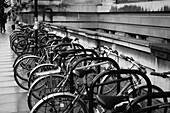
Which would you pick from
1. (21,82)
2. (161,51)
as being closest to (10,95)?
(21,82)

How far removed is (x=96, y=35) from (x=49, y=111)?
5443 millimetres

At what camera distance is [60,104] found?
409cm

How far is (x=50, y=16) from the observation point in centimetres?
1947

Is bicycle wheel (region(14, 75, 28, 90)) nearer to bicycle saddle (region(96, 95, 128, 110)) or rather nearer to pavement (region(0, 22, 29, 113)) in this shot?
pavement (region(0, 22, 29, 113))

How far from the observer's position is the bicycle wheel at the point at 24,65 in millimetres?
6988

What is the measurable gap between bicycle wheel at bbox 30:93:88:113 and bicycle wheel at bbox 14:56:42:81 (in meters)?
2.79

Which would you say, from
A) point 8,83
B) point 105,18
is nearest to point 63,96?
point 8,83

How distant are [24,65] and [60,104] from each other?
3401 millimetres

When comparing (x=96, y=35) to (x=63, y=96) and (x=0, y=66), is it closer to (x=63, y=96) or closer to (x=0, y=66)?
(x=0, y=66)

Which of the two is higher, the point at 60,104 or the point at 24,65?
the point at 24,65

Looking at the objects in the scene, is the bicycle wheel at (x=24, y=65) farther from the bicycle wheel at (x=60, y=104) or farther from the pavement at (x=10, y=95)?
the bicycle wheel at (x=60, y=104)

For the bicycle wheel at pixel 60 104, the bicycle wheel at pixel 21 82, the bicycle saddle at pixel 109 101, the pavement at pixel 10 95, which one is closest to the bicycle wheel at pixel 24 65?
the bicycle wheel at pixel 21 82

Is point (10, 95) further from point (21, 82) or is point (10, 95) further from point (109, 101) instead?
point (109, 101)

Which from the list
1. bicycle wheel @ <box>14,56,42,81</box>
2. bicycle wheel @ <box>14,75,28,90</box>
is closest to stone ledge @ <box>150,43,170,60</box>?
bicycle wheel @ <box>14,56,42,81</box>
